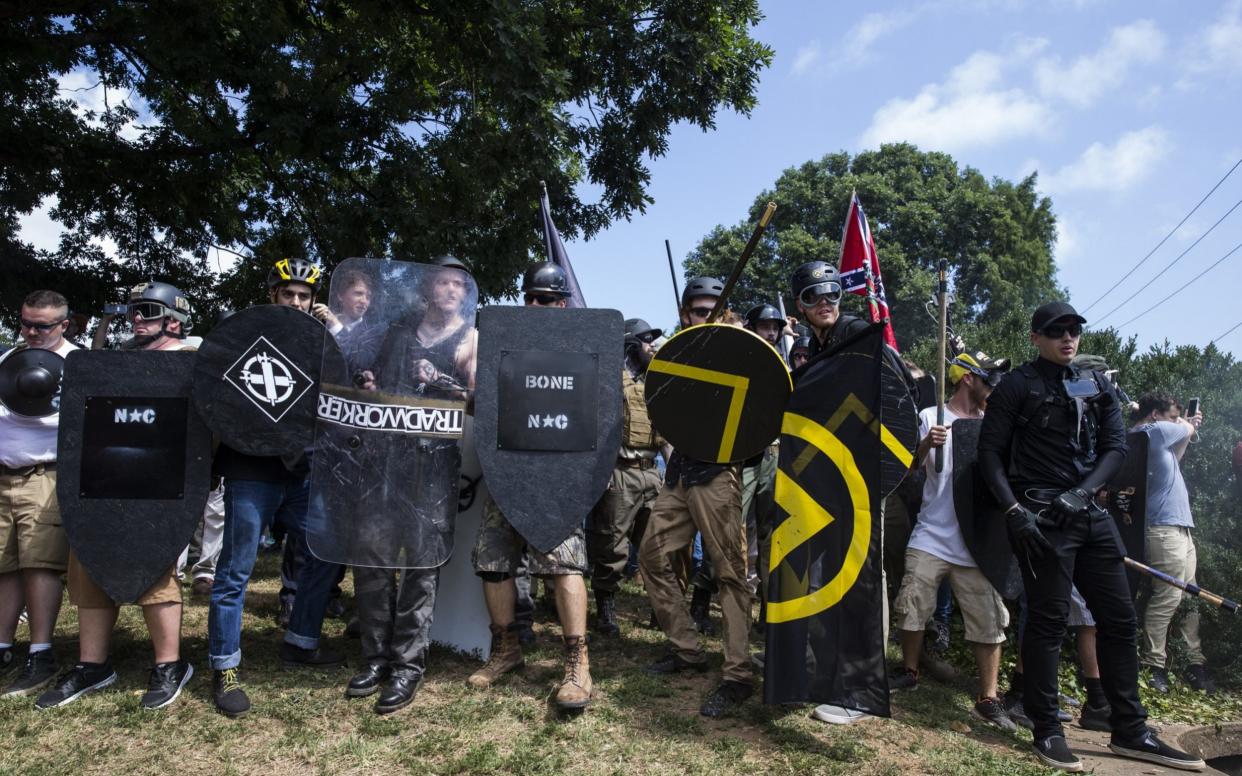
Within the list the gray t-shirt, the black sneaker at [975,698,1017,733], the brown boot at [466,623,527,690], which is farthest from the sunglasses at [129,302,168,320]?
the gray t-shirt

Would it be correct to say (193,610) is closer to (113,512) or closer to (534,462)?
(113,512)

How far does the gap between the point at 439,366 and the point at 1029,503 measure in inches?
108

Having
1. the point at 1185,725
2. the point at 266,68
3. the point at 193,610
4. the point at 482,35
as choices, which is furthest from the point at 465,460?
the point at 266,68

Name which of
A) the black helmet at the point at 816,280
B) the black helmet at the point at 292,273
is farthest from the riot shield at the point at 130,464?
the black helmet at the point at 816,280

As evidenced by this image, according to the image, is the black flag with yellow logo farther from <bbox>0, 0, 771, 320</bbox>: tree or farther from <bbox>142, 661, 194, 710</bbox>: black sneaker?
<bbox>0, 0, 771, 320</bbox>: tree

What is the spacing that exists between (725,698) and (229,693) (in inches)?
85.7

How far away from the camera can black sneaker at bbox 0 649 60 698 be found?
3938mm

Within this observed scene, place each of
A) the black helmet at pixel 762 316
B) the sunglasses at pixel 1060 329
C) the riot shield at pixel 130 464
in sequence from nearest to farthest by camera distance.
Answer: the riot shield at pixel 130 464, the sunglasses at pixel 1060 329, the black helmet at pixel 762 316

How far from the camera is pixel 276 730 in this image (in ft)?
11.7

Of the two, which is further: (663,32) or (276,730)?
(663,32)

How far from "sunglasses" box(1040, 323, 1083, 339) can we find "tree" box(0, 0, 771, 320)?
213 inches

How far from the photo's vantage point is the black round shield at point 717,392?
3.85 metres

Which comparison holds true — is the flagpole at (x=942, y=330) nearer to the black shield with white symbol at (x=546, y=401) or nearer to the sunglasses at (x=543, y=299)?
the black shield with white symbol at (x=546, y=401)

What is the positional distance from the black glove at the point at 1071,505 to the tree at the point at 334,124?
5.87 m
